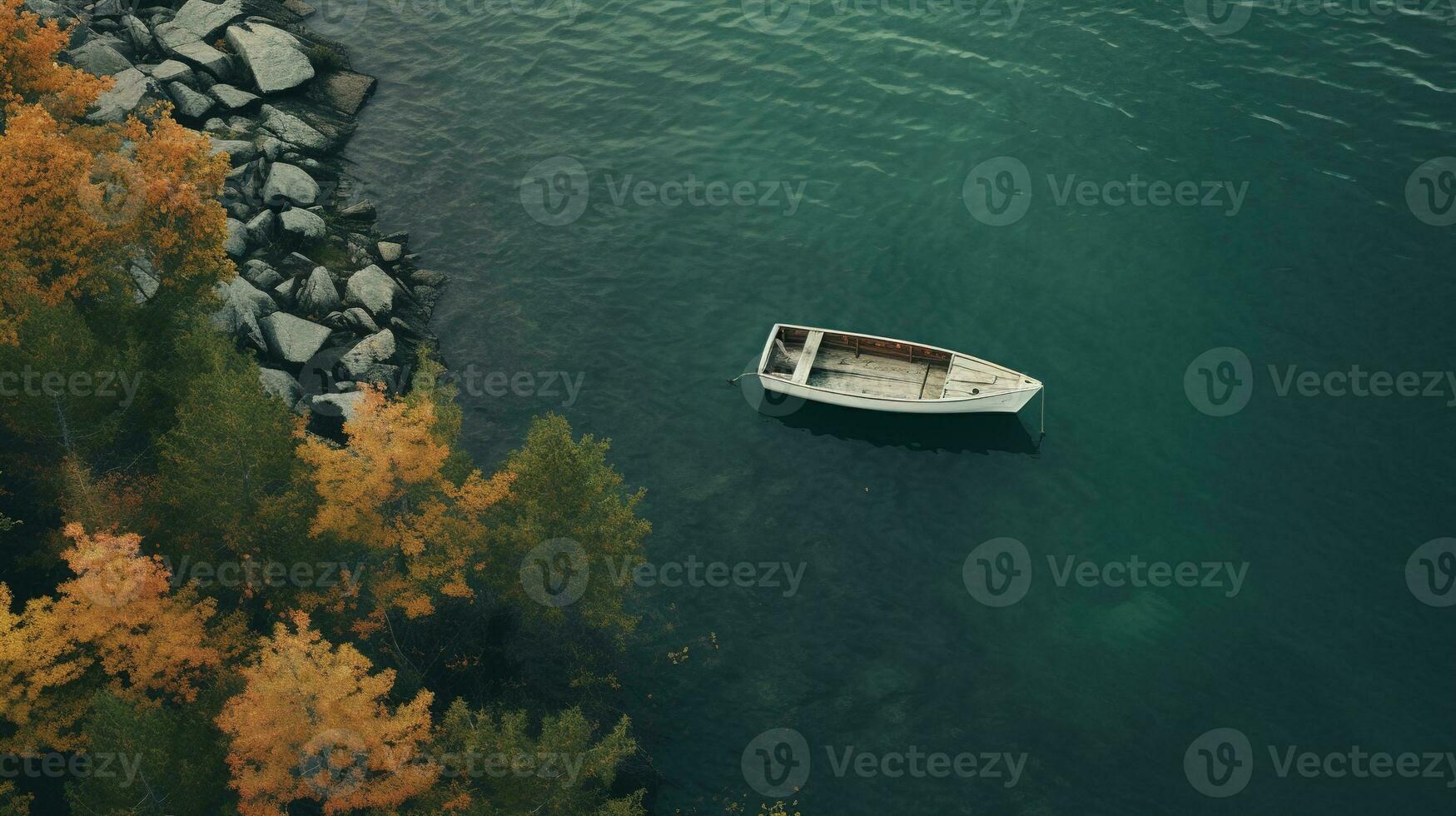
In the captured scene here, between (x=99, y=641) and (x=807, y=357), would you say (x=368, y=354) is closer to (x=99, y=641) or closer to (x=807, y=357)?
(x=99, y=641)

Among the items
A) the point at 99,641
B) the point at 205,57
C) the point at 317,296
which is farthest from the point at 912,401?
the point at 205,57

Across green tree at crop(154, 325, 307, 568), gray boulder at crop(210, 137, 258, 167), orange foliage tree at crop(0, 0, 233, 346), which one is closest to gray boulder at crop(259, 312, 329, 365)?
orange foliage tree at crop(0, 0, 233, 346)

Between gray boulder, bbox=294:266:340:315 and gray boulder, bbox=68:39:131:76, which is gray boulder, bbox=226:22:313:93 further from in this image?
gray boulder, bbox=294:266:340:315

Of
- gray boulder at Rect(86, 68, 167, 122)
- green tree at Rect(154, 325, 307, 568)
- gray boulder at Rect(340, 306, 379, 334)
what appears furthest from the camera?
gray boulder at Rect(86, 68, 167, 122)

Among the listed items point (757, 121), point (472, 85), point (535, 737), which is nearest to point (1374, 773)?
point (535, 737)

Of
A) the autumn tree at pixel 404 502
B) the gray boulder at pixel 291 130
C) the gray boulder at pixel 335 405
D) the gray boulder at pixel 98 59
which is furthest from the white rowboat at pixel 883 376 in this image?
the gray boulder at pixel 98 59

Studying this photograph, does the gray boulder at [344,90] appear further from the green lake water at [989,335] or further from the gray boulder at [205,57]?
the gray boulder at [205,57]

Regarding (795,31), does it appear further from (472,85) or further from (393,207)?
(393,207)
